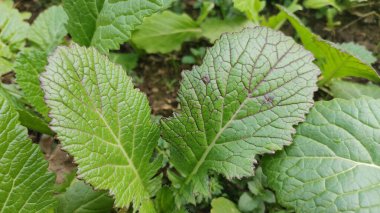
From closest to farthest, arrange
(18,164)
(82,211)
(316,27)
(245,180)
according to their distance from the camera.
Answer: (18,164) → (82,211) → (245,180) → (316,27)

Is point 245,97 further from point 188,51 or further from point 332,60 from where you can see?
point 188,51

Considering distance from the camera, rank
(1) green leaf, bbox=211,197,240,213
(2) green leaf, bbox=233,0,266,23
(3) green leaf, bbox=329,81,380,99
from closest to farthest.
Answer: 1. (1) green leaf, bbox=211,197,240,213
2. (2) green leaf, bbox=233,0,266,23
3. (3) green leaf, bbox=329,81,380,99

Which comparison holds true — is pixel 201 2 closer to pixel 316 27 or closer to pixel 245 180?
pixel 316 27

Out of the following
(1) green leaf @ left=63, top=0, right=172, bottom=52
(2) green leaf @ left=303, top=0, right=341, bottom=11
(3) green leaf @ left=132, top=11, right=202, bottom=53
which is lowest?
(3) green leaf @ left=132, top=11, right=202, bottom=53

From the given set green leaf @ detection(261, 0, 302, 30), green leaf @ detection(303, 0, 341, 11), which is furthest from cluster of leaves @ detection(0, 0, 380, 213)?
green leaf @ detection(303, 0, 341, 11)

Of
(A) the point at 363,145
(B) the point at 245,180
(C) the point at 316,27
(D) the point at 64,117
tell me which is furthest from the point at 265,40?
(C) the point at 316,27

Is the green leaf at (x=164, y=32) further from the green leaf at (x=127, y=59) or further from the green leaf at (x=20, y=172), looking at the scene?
the green leaf at (x=20, y=172)

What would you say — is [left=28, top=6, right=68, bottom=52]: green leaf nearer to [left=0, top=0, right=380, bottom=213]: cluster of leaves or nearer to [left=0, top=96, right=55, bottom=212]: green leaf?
[left=0, top=0, right=380, bottom=213]: cluster of leaves

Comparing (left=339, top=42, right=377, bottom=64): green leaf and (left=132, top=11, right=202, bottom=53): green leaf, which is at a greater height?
(left=339, top=42, right=377, bottom=64): green leaf
